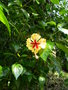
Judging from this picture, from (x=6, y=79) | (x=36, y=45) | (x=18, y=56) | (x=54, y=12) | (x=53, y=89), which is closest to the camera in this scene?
(x=36, y=45)

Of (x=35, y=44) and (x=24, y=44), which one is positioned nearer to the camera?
(x=35, y=44)

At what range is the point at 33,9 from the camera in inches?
59.2

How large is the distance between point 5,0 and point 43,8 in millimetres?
328

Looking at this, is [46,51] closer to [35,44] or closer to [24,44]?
[35,44]

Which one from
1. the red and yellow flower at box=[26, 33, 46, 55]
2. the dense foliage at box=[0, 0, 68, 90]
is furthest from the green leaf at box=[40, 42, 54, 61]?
the dense foliage at box=[0, 0, 68, 90]

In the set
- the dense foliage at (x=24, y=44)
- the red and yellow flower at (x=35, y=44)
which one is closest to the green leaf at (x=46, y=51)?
the red and yellow flower at (x=35, y=44)

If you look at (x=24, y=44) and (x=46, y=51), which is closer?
(x=46, y=51)

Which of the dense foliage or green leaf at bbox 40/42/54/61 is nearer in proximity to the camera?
green leaf at bbox 40/42/54/61

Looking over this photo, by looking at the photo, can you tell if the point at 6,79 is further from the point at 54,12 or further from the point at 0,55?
the point at 54,12

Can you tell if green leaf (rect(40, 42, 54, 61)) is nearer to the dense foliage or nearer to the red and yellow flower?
the red and yellow flower

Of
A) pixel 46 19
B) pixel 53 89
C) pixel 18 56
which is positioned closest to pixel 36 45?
pixel 18 56

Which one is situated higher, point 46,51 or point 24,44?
point 46,51

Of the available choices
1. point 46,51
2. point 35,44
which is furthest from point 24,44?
point 46,51

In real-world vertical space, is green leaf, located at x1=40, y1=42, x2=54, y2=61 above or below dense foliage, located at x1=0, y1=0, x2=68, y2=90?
above
